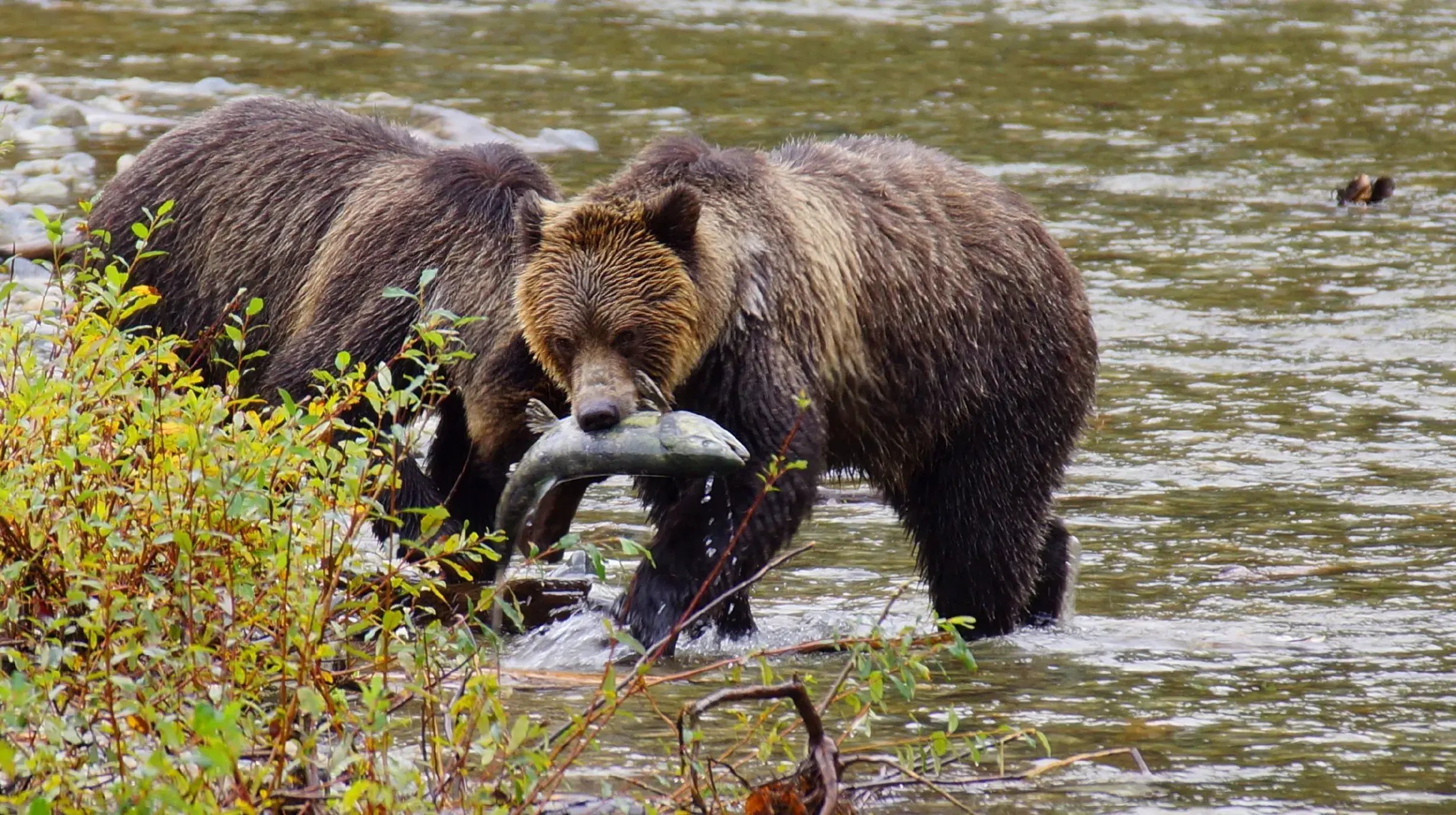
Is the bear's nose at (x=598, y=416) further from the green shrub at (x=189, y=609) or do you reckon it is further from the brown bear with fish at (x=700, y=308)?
the green shrub at (x=189, y=609)

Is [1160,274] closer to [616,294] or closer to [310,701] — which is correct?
[616,294]

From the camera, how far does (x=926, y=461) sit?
22.2 ft

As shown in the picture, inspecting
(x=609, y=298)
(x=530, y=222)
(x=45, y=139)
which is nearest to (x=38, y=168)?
(x=45, y=139)

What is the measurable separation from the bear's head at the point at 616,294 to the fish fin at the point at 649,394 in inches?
1.0

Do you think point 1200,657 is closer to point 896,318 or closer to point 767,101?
point 896,318

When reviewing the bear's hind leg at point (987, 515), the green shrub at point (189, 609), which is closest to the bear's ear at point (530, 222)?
the green shrub at point (189, 609)

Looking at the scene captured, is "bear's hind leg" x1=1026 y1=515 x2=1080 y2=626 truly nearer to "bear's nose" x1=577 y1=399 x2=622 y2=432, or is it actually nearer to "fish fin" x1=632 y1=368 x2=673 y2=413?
"fish fin" x1=632 y1=368 x2=673 y2=413

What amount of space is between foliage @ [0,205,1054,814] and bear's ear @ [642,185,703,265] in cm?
113

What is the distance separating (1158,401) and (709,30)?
10.3 metres

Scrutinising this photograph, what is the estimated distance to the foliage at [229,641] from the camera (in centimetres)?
366

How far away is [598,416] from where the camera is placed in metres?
5.42

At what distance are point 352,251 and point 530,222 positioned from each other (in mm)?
1142

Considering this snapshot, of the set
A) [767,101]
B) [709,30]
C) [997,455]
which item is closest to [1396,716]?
[997,455]

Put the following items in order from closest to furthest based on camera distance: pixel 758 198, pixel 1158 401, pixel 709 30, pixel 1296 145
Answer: pixel 758 198 < pixel 1158 401 < pixel 1296 145 < pixel 709 30
